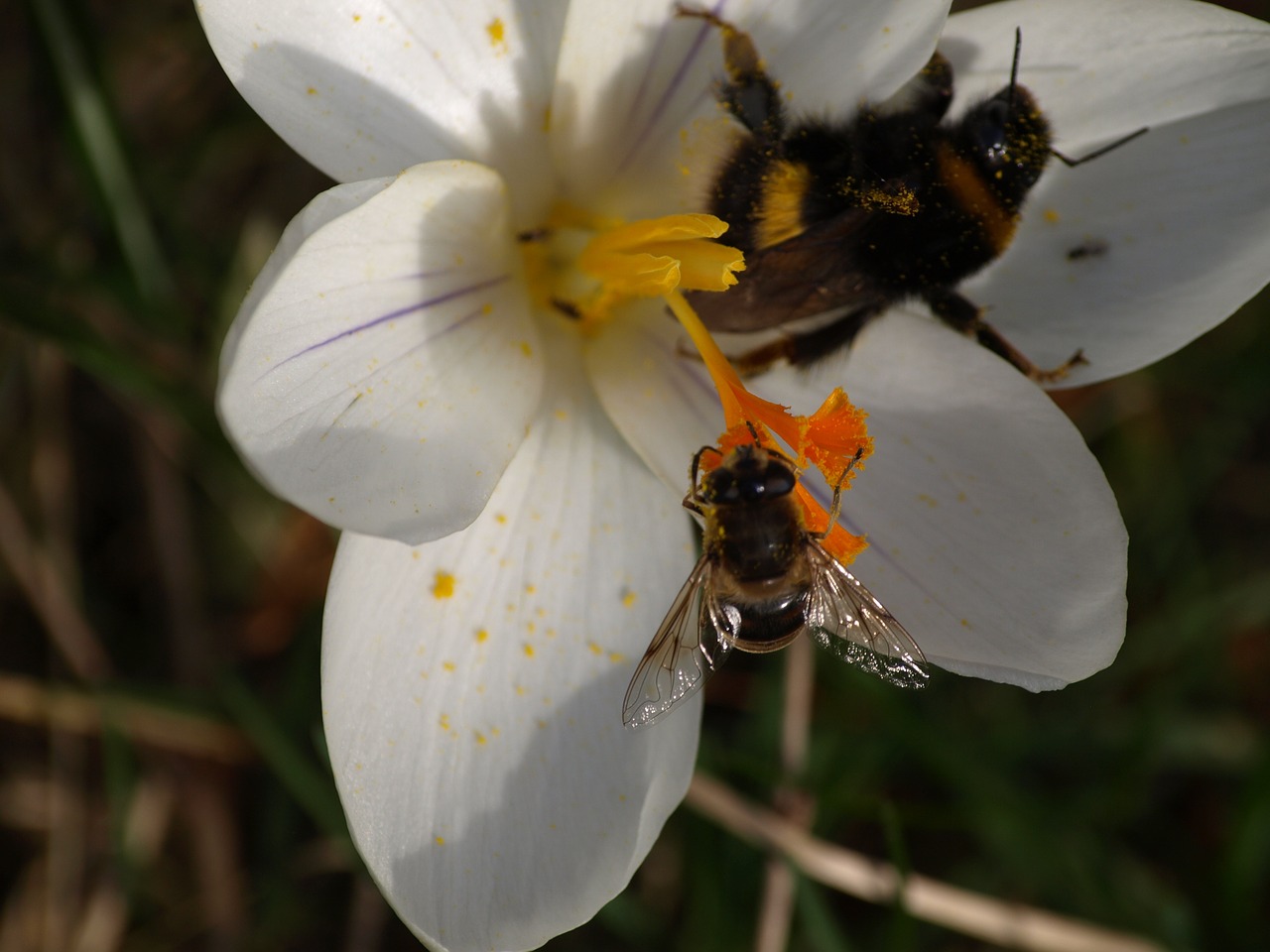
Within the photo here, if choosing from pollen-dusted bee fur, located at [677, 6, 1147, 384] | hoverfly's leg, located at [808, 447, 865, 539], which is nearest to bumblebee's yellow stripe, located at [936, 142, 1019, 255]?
pollen-dusted bee fur, located at [677, 6, 1147, 384]

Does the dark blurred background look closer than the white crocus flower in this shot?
No

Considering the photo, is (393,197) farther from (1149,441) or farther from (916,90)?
(1149,441)

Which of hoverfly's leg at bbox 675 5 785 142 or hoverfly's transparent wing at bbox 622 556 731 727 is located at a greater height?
hoverfly's leg at bbox 675 5 785 142

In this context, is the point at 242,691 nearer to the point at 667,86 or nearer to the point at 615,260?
the point at 615,260

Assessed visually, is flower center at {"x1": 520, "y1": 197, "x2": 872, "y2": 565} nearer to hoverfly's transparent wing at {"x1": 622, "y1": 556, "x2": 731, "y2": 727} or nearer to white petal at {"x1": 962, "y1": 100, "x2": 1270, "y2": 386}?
hoverfly's transparent wing at {"x1": 622, "y1": 556, "x2": 731, "y2": 727}

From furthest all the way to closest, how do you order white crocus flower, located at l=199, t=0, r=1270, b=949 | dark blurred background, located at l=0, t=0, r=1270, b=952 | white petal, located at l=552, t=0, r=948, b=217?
1. dark blurred background, located at l=0, t=0, r=1270, b=952
2. white petal, located at l=552, t=0, r=948, b=217
3. white crocus flower, located at l=199, t=0, r=1270, b=949

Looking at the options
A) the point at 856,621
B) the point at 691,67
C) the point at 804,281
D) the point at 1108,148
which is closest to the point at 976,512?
the point at 856,621

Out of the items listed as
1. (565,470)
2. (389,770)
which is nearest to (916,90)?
(565,470)
